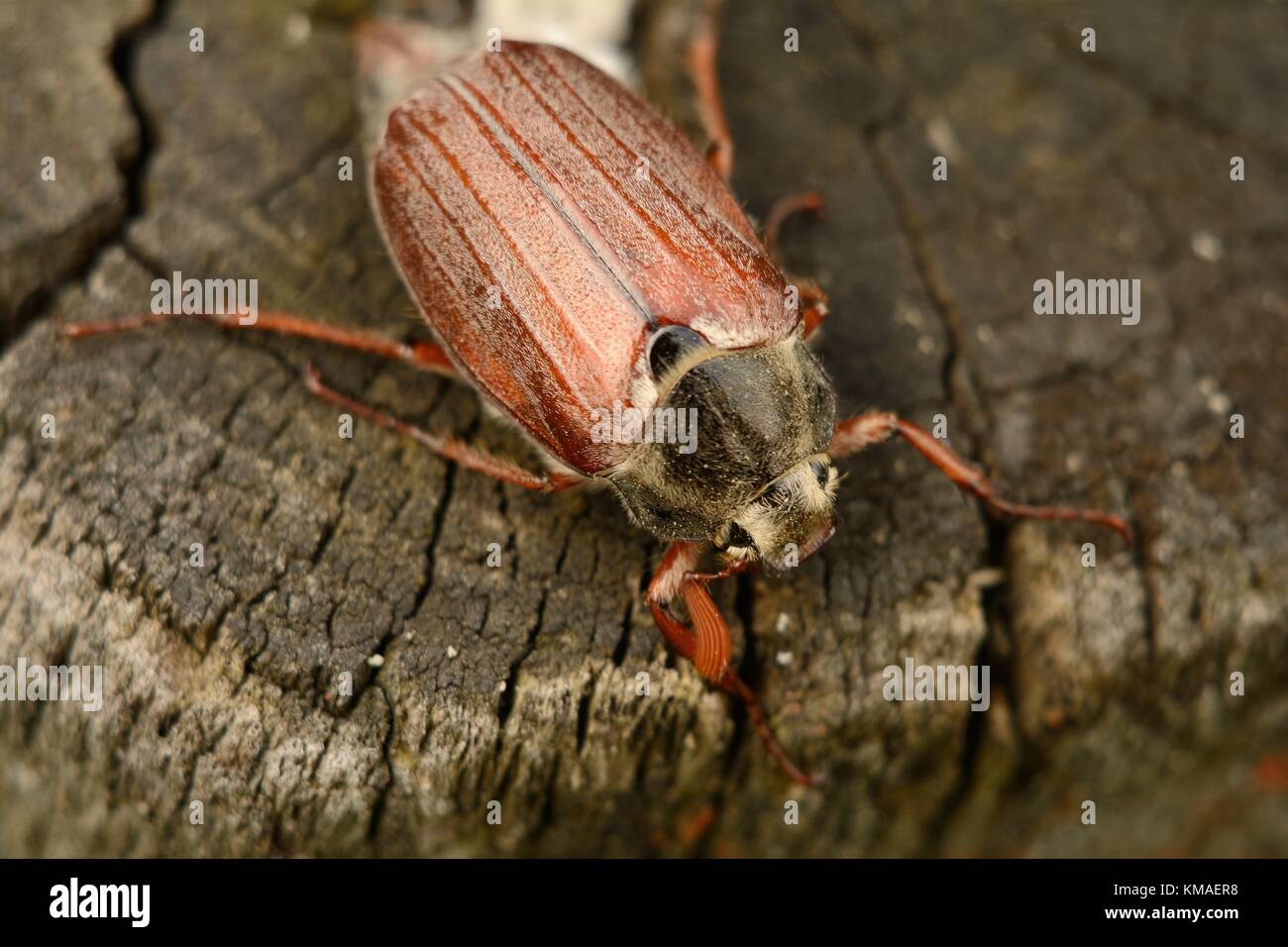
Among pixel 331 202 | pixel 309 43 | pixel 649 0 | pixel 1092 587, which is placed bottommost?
pixel 1092 587

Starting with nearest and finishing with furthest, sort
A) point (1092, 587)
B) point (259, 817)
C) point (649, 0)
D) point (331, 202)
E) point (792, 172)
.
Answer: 1. point (259, 817)
2. point (1092, 587)
3. point (331, 202)
4. point (792, 172)
5. point (649, 0)

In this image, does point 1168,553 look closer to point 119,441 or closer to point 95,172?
point 119,441

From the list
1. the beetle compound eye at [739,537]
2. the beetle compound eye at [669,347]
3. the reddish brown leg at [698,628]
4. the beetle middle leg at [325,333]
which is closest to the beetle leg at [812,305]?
the beetle compound eye at [669,347]

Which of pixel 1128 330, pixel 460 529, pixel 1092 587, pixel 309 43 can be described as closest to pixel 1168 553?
pixel 1092 587

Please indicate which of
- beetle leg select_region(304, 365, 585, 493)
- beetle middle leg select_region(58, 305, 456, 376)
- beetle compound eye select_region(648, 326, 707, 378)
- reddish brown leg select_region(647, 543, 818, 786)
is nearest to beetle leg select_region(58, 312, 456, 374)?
beetle middle leg select_region(58, 305, 456, 376)

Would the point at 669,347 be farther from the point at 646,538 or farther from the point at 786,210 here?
the point at 786,210

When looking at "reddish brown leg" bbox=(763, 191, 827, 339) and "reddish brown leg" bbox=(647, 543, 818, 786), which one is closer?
"reddish brown leg" bbox=(647, 543, 818, 786)

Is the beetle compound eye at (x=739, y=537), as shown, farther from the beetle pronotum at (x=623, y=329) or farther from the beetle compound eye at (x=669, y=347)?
the beetle compound eye at (x=669, y=347)

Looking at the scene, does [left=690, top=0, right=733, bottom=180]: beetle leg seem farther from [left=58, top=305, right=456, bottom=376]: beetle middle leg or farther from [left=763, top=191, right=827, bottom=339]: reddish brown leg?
[left=58, top=305, right=456, bottom=376]: beetle middle leg
